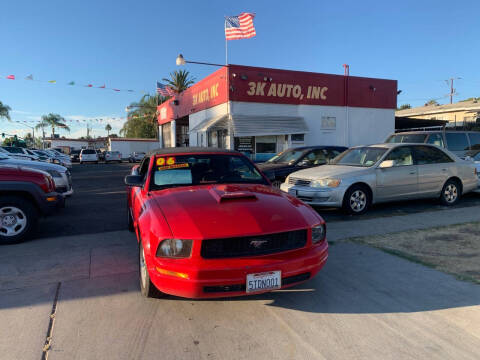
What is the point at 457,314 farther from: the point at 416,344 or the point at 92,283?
the point at 92,283

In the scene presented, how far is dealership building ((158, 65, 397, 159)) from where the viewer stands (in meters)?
17.7

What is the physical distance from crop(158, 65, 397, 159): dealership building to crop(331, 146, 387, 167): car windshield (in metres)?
9.01

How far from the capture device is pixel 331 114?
20.0 m

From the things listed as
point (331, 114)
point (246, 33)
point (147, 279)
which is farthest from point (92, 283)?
point (331, 114)

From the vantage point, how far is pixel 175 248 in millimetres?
2797

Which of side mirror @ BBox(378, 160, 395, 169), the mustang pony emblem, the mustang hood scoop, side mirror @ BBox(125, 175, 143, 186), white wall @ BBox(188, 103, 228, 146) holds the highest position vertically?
white wall @ BBox(188, 103, 228, 146)

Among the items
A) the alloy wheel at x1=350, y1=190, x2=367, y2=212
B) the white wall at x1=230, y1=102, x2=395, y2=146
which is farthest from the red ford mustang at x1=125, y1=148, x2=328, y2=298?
the white wall at x1=230, y1=102, x2=395, y2=146

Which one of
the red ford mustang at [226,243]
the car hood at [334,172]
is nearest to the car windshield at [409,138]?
the car hood at [334,172]

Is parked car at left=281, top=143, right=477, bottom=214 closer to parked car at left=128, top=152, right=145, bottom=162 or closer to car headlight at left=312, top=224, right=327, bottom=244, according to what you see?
car headlight at left=312, top=224, right=327, bottom=244

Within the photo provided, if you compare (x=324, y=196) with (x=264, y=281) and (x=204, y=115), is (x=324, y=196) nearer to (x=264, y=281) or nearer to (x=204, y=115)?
(x=264, y=281)

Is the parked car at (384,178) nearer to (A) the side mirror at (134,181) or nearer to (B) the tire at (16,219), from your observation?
(A) the side mirror at (134,181)

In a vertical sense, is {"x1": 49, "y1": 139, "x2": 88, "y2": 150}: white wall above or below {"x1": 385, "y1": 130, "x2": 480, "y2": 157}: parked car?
above

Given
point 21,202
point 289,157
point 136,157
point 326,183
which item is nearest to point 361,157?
point 326,183

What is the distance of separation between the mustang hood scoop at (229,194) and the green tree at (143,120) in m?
46.6
